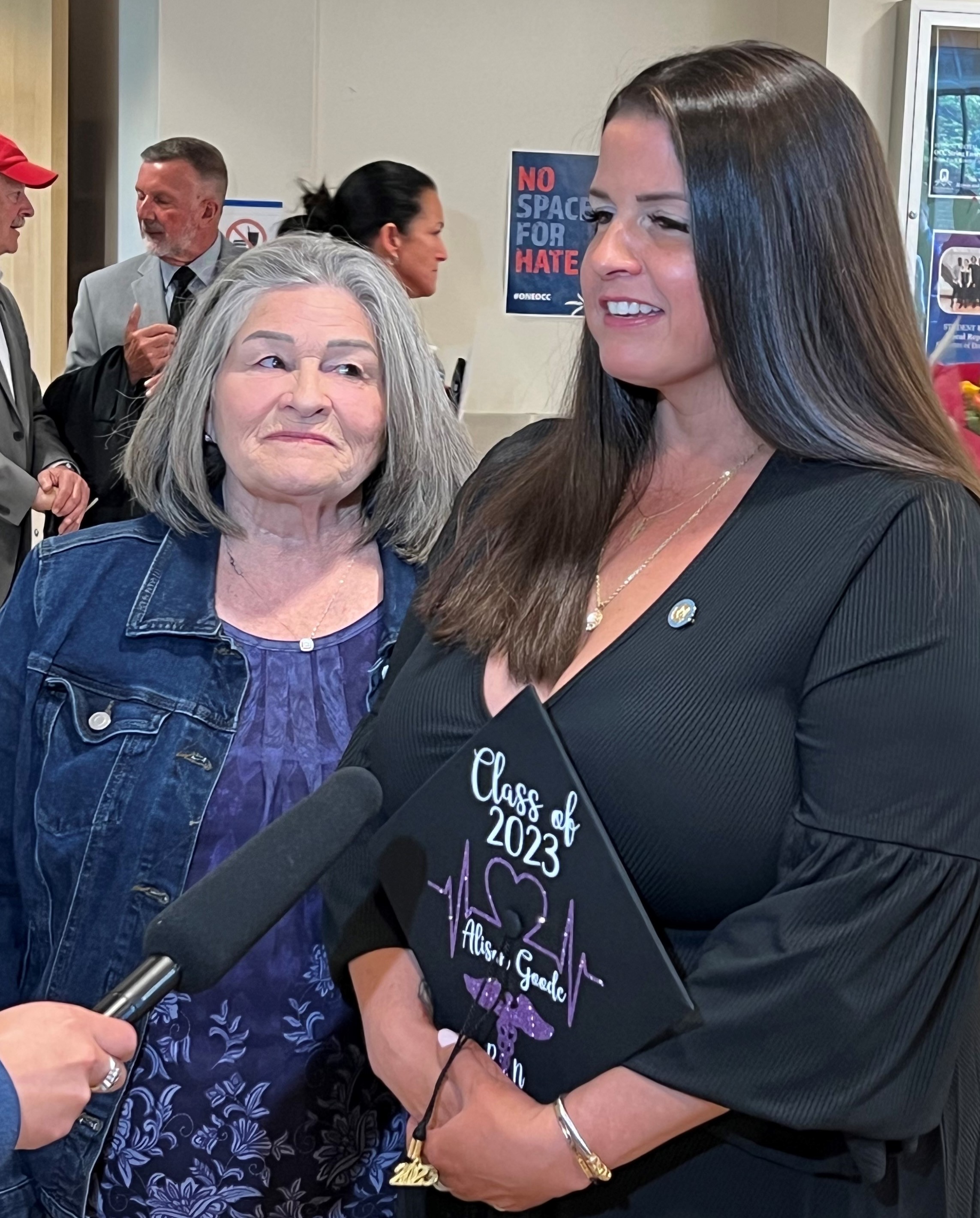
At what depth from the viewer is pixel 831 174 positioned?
1173mm

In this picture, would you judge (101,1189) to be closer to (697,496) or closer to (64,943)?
(64,943)

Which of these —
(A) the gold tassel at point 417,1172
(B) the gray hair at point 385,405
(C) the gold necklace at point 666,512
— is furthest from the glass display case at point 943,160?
(A) the gold tassel at point 417,1172

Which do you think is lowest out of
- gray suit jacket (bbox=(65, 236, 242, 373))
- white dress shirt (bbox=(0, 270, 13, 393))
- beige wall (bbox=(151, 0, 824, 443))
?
white dress shirt (bbox=(0, 270, 13, 393))

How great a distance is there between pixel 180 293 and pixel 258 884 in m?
3.26

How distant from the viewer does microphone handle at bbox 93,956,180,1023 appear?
2.88 ft

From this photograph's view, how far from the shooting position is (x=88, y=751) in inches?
59.1

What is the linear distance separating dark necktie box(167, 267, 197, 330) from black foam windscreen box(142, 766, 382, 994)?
117 inches

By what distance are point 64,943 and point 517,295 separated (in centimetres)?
399

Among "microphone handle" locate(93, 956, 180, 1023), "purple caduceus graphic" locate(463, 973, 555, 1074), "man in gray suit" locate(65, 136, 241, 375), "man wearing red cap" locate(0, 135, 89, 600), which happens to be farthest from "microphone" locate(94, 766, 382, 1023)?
"man in gray suit" locate(65, 136, 241, 375)

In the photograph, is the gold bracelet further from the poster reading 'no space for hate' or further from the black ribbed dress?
the poster reading 'no space for hate'

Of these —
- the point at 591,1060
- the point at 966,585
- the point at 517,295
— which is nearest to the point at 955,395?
the point at 966,585

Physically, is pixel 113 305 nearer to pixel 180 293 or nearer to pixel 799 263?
pixel 180 293

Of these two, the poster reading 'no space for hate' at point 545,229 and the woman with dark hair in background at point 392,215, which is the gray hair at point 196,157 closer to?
the woman with dark hair in background at point 392,215

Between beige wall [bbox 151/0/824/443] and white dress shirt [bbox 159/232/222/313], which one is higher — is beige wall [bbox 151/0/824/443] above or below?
above
